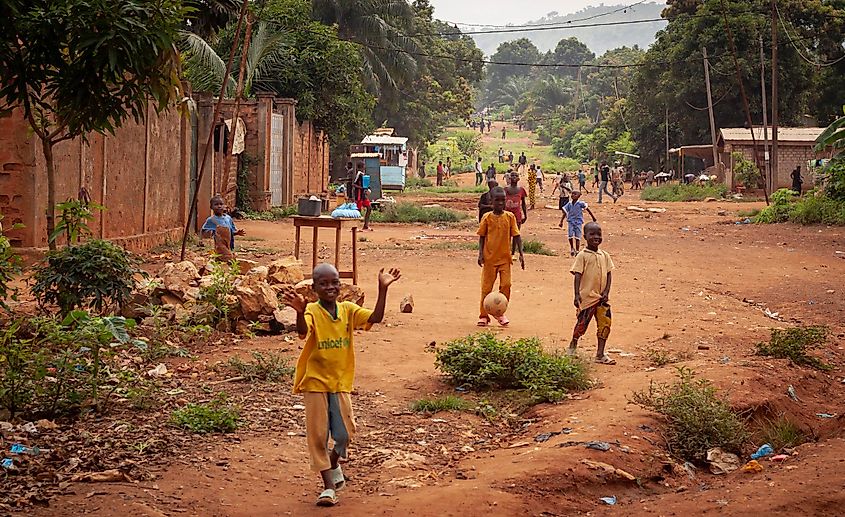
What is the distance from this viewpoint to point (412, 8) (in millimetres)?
51344

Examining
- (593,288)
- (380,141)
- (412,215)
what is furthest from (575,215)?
(380,141)

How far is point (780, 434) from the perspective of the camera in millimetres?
7012

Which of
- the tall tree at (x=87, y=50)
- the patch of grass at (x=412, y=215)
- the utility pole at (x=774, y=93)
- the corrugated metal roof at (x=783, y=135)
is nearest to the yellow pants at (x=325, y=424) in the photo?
the tall tree at (x=87, y=50)

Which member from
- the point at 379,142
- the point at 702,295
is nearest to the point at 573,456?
the point at 702,295

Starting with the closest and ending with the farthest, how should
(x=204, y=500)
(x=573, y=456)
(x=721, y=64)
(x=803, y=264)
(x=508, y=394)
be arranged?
1. (x=204, y=500)
2. (x=573, y=456)
3. (x=508, y=394)
4. (x=803, y=264)
5. (x=721, y=64)

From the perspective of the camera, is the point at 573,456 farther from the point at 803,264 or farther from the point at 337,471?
the point at 803,264

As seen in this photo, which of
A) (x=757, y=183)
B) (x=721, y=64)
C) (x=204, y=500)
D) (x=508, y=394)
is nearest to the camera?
(x=204, y=500)

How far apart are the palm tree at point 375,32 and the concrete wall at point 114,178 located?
2784 cm

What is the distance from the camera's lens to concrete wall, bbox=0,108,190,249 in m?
12.2

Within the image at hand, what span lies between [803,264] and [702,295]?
5192 millimetres

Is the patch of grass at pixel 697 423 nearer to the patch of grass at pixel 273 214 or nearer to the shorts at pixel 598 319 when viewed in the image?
the shorts at pixel 598 319

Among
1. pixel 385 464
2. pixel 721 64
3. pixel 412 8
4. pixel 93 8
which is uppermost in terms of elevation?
pixel 412 8

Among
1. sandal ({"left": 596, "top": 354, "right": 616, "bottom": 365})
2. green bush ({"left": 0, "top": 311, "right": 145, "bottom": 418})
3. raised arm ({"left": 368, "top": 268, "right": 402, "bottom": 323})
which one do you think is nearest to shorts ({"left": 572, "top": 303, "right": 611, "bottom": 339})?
sandal ({"left": 596, "top": 354, "right": 616, "bottom": 365})

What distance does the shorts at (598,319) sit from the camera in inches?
Answer: 348
